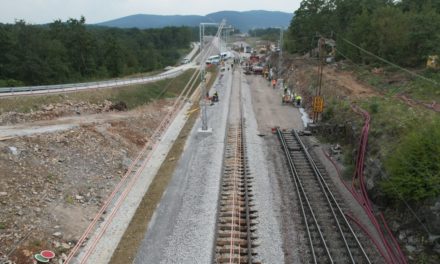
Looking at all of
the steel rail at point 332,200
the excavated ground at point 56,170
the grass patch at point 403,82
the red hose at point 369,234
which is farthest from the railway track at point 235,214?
the grass patch at point 403,82

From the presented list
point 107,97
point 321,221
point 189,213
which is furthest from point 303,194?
point 107,97

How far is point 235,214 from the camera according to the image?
18.2 meters

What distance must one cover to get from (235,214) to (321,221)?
13.7 feet

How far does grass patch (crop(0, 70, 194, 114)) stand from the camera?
30172 mm

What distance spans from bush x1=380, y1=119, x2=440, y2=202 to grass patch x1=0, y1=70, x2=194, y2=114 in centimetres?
2787

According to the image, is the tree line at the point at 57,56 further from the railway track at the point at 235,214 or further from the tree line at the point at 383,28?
the tree line at the point at 383,28

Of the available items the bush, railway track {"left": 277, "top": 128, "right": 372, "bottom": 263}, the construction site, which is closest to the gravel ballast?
the construction site

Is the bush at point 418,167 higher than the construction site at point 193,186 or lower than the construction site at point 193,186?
higher

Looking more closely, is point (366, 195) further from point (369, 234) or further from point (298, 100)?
point (298, 100)

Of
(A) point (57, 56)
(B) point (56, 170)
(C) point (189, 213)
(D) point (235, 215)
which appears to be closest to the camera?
(D) point (235, 215)

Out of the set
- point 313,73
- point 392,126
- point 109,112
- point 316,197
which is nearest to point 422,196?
point 316,197

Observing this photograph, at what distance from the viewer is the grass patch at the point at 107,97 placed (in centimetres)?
3017

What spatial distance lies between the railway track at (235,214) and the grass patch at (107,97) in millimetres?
17057

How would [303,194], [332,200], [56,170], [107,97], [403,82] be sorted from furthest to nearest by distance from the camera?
1. [107,97]
2. [403,82]
3. [56,170]
4. [303,194]
5. [332,200]
